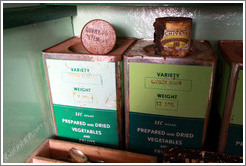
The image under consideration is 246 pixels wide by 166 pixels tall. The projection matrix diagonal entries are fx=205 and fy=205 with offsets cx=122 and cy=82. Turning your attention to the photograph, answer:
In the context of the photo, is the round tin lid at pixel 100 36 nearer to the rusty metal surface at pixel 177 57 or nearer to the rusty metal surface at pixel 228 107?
the rusty metal surface at pixel 177 57

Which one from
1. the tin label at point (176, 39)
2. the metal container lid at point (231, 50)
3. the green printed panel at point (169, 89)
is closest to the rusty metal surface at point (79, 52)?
the green printed panel at point (169, 89)

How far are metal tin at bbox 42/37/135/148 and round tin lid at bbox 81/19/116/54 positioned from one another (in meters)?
0.04

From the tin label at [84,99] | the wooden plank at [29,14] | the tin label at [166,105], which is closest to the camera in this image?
the wooden plank at [29,14]

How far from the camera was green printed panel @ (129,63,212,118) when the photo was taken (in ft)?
3.03

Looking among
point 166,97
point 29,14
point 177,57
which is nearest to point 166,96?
point 166,97

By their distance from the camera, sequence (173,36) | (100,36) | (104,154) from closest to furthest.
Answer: (173,36) → (100,36) → (104,154)

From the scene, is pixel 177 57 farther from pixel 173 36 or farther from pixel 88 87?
pixel 88 87

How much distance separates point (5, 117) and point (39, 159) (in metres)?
0.29

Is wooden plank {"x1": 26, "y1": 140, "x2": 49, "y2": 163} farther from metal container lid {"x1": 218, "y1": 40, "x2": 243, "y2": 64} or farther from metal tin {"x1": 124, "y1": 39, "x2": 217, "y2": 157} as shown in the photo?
metal container lid {"x1": 218, "y1": 40, "x2": 243, "y2": 64}

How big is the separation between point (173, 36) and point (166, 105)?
1.09 ft

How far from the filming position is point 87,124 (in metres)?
1.17

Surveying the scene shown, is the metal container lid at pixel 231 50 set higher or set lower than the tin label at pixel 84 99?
higher

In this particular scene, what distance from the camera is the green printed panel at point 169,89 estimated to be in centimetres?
92

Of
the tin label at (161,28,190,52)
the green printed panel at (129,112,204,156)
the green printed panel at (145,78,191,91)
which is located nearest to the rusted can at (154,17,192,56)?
the tin label at (161,28,190,52)
